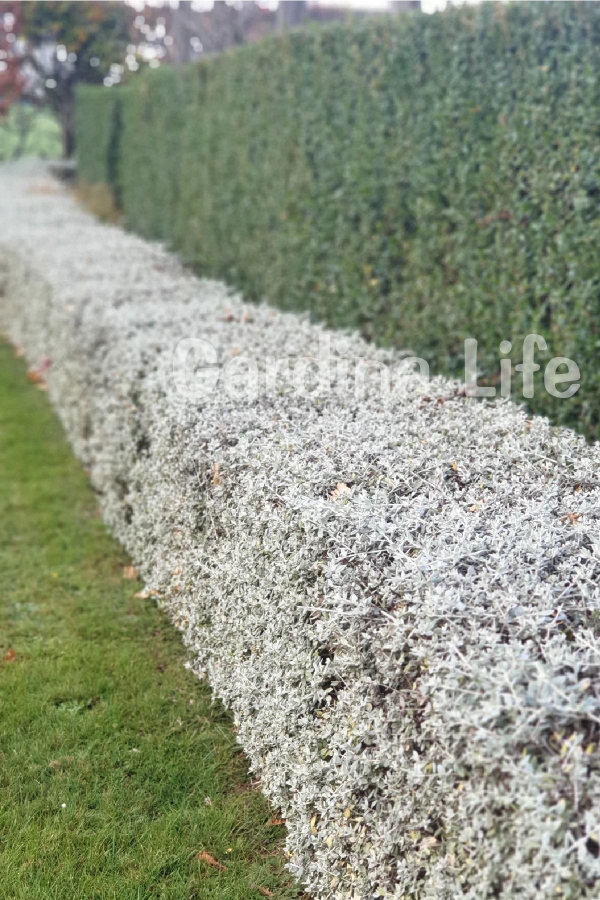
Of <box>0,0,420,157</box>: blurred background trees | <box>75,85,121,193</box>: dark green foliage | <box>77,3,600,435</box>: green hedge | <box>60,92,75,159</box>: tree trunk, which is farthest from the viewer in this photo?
<box>60,92,75,159</box>: tree trunk

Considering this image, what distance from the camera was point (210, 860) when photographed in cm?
268

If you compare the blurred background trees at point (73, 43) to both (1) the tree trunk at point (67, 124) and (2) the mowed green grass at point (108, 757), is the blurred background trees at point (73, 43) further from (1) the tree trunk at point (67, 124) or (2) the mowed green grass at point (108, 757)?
(2) the mowed green grass at point (108, 757)

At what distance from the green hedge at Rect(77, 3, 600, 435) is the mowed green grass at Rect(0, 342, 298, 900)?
2567mm

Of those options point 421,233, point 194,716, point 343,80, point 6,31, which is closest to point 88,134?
point 6,31

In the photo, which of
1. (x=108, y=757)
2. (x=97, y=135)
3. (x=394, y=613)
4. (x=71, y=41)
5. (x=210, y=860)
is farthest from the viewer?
(x=71, y=41)

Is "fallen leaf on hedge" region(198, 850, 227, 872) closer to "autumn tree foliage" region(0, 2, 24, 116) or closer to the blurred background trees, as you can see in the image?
the blurred background trees

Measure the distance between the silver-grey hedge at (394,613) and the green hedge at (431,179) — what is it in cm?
104

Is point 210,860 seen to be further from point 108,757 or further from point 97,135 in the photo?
point 97,135

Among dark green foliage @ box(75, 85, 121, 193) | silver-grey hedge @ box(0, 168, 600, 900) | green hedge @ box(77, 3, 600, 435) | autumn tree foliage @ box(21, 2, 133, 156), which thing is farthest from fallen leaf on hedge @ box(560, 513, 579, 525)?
autumn tree foliage @ box(21, 2, 133, 156)

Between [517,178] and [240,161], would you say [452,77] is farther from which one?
[240,161]

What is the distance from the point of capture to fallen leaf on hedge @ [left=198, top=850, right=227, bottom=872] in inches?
105

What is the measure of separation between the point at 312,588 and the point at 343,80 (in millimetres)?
5116

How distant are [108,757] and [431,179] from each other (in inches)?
158

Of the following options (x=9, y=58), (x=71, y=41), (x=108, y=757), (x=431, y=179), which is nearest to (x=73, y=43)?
(x=71, y=41)
